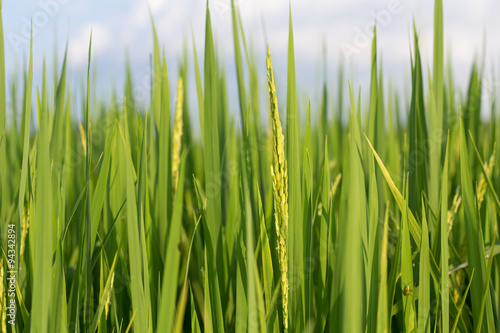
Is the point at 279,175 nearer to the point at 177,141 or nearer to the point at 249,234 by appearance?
the point at 249,234

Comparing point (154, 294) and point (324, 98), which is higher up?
point (324, 98)

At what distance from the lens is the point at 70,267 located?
0.89 m

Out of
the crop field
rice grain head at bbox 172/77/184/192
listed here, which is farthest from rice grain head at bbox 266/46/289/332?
rice grain head at bbox 172/77/184/192

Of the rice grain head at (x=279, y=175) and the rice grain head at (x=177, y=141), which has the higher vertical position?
the rice grain head at (x=177, y=141)

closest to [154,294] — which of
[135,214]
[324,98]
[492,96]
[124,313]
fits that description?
[124,313]

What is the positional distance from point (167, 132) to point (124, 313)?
1.17ft

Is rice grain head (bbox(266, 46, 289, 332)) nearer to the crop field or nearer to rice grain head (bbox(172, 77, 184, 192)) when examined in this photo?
the crop field

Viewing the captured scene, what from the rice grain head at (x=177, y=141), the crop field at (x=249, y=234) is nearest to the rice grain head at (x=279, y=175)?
the crop field at (x=249, y=234)

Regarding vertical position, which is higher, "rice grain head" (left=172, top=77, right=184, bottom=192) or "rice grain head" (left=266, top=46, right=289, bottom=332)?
"rice grain head" (left=172, top=77, right=184, bottom=192)

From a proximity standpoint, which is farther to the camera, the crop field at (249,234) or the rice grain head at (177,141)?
the rice grain head at (177,141)

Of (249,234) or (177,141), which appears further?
(177,141)

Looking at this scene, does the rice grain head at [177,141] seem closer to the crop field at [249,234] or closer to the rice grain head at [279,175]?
the crop field at [249,234]

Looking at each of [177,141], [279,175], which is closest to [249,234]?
[279,175]

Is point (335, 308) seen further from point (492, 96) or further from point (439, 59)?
point (492, 96)
